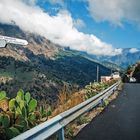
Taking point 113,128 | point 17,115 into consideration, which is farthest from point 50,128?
point 113,128

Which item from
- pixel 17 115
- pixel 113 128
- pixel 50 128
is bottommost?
pixel 113 128

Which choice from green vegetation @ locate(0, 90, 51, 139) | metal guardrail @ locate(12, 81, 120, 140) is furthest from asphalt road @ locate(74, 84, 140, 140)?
green vegetation @ locate(0, 90, 51, 139)

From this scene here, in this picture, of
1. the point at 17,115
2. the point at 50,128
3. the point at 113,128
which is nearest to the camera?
the point at 50,128

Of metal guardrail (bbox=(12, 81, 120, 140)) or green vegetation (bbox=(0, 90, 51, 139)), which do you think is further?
green vegetation (bbox=(0, 90, 51, 139))

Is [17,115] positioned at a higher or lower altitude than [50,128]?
higher

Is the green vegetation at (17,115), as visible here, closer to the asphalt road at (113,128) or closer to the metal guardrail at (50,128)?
the metal guardrail at (50,128)

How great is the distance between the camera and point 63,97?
1149 cm

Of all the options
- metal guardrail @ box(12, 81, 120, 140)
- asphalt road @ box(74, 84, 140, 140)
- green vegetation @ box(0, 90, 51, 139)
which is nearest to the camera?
metal guardrail @ box(12, 81, 120, 140)

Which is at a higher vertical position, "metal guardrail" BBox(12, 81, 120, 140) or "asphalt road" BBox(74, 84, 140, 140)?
"metal guardrail" BBox(12, 81, 120, 140)

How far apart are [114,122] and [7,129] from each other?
5498mm

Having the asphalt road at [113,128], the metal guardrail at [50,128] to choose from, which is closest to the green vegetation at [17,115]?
the metal guardrail at [50,128]

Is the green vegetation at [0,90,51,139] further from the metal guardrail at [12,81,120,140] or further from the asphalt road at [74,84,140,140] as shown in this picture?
the asphalt road at [74,84,140,140]

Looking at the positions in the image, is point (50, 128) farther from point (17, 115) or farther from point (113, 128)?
point (113, 128)

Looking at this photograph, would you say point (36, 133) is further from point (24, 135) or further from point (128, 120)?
point (128, 120)
